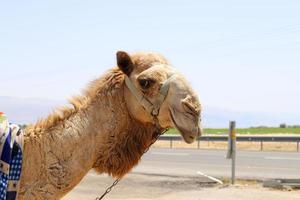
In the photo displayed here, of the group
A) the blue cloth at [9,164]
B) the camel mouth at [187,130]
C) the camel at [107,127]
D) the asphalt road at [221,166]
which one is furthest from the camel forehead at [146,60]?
the asphalt road at [221,166]

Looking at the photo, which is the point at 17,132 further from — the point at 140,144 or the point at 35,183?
the point at 140,144

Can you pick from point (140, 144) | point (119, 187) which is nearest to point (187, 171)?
point (119, 187)

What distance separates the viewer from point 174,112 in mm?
3893

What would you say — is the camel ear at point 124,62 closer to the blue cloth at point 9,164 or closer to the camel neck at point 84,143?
the camel neck at point 84,143

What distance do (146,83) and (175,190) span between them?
10784mm

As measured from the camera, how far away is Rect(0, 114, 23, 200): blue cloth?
375 cm

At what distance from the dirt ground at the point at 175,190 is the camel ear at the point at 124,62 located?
9064mm

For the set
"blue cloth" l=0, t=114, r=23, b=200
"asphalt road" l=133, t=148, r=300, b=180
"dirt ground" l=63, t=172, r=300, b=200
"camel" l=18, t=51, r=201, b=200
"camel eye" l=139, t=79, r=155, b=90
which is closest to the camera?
"blue cloth" l=0, t=114, r=23, b=200

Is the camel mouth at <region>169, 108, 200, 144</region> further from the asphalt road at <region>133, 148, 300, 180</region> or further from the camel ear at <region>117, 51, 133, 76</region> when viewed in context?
the asphalt road at <region>133, 148, 300, 180</region>

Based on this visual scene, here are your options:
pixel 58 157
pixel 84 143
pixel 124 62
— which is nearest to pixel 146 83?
pixel 124 62

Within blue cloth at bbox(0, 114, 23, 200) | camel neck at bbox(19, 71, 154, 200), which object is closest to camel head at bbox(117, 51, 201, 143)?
camel neck at bbox(19, 71, 154, 200)

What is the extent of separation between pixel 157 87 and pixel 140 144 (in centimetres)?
43

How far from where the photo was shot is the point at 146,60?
4141 mm

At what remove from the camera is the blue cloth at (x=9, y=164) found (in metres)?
3.75
